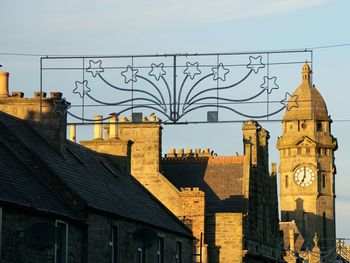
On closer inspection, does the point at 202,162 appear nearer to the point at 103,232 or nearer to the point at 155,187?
the point at 155,187

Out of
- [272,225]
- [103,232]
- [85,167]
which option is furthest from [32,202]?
[272,225]

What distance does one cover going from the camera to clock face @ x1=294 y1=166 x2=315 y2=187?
172 m

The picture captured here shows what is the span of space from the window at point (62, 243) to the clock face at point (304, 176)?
Result: 134784 mm

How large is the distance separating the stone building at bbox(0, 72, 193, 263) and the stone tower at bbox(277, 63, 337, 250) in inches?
4641

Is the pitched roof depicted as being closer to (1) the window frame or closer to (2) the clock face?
(1) the window frame

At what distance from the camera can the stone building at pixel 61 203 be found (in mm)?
34656

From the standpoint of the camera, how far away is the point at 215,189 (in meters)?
73.5

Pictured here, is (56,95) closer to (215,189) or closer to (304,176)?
(215,189)

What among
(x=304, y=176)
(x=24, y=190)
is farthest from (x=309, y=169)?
(x=24, y=190)

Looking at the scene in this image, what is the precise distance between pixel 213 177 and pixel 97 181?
2862cm

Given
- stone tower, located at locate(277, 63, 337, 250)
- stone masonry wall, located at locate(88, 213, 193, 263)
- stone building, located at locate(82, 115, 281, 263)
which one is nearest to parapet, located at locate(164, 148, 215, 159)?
stone building, located at locate(82, 115, 281, 263)

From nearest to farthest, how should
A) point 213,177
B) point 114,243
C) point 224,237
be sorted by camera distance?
point 114,243, point 224,237, point 213,177

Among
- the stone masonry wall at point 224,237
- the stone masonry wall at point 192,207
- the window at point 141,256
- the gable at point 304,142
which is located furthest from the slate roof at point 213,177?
the gable at point 304,142

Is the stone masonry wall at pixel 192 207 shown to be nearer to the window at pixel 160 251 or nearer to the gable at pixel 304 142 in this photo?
the window at pixel 160 251
